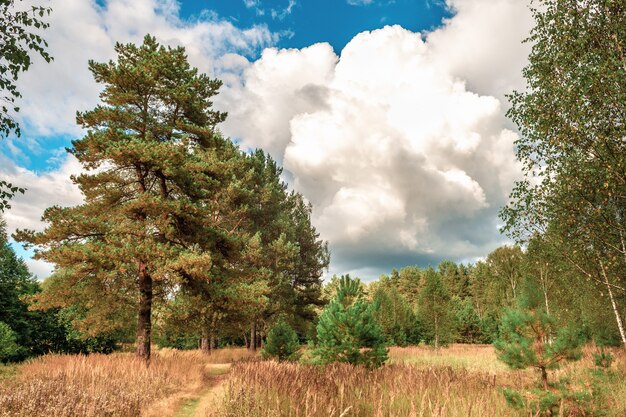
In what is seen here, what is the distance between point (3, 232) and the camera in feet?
119

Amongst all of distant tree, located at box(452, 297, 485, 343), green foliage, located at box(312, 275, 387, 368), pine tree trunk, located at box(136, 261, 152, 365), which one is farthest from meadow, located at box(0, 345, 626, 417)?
distant tree, located at box(452, 297, 485, 343)

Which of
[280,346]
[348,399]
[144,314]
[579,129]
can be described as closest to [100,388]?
[144,314]

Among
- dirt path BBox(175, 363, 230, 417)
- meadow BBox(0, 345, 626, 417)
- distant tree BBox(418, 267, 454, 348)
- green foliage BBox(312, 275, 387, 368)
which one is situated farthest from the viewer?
distant tree BBox(418, 267, 454, 348)

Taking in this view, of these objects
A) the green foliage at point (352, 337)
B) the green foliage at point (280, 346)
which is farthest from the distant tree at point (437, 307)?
the green foliage at point (352, 337)

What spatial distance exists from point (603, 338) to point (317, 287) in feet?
67.2

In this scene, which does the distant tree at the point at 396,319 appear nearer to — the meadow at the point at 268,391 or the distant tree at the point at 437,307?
the distant tree at the point at 437,307

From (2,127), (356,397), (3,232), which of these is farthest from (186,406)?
(3,232)

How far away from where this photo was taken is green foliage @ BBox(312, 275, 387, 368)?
1037cm

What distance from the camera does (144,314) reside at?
1320 cm

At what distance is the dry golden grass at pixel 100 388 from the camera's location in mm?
6109

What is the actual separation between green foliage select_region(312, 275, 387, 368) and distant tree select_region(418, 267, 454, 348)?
22721 mm

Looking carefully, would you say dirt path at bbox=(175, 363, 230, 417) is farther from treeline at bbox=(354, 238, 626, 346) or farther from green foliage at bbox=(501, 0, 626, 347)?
green foliage at bbox=(501, 0, 626, 347)

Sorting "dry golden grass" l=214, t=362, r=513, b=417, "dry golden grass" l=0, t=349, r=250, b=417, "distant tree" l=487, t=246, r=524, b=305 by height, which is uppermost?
"distant tree" l=487, t=246, r=524, b=305

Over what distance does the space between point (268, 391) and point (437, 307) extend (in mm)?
28322
